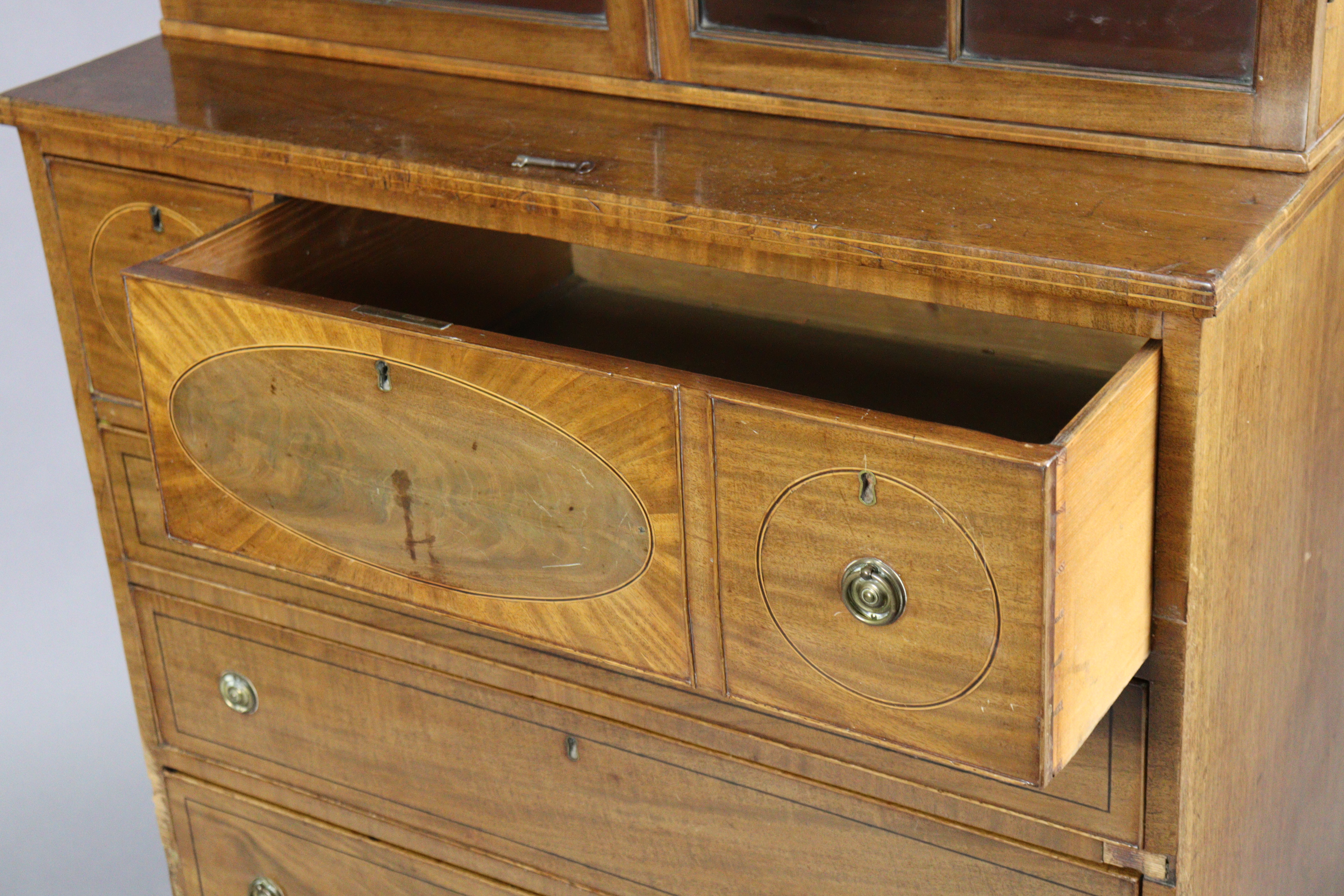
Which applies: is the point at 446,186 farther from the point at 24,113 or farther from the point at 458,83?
the point at 24,113

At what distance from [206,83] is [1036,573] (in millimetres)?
1000

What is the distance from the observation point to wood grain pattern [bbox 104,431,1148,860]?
1.35 meters

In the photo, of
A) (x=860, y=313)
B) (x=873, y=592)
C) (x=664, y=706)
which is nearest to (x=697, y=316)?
(x=860, y=313)

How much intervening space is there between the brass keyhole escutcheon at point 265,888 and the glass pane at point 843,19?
1062 mm

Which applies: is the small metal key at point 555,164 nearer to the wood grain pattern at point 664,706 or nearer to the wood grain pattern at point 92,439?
the wood grain pattern at point 664,706

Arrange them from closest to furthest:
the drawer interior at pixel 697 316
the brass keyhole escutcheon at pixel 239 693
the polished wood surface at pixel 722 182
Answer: the polished wood surface at pixel 722 182 < the drawer interior at pixel 697 316 < the brass keyhole escutcheon at pixel 239 693

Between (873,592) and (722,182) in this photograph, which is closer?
(873,592)

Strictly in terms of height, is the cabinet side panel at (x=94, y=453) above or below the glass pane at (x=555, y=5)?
below

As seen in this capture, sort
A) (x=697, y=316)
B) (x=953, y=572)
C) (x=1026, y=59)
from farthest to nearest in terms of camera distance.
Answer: (x=697, y=316) → (x=1026, y=59) → (x=953, y=572)

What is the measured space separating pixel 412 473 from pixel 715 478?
264mm

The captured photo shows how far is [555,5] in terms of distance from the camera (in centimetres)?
159

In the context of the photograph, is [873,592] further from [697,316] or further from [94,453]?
[94,453]

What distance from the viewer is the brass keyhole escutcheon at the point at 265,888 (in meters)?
1.95

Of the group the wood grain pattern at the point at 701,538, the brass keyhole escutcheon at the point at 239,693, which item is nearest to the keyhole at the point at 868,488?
the wood grain pattern at the point at 701,538
